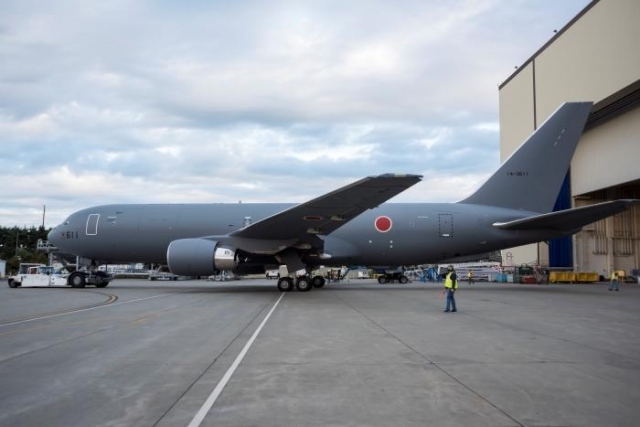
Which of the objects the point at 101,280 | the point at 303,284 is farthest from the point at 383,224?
the point at 101,280

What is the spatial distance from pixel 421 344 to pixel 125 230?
18266 mm

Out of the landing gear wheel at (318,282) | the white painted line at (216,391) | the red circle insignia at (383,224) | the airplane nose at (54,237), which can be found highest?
the red circle insignia at (383,224)

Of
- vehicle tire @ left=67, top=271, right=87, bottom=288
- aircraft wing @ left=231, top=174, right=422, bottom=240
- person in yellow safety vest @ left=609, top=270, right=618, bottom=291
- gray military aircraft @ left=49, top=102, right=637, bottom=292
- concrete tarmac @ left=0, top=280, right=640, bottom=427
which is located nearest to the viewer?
concrete tarmac @ left=0, top=280, right=640, bottom=427

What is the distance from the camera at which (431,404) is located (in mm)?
4367

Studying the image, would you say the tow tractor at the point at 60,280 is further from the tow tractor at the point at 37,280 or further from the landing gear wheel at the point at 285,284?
the landing gear wheel at the point at 285,284

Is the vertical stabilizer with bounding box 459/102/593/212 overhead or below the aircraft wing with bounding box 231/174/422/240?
overhead

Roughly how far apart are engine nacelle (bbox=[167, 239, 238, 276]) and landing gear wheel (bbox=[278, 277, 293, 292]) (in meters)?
2.49

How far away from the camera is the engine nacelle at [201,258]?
1808 centimetres

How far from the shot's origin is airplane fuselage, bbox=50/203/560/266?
69.2 feet

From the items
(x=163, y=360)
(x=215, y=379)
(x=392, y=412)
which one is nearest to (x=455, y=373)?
(x=392, y=412)

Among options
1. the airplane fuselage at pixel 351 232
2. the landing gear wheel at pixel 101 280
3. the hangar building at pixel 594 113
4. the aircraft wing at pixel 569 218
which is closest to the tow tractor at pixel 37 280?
the landing gear wheel at pixel 101 280

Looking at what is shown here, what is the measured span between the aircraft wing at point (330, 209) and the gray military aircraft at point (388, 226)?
85 cm

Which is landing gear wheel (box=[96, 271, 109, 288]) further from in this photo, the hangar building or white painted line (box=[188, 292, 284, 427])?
the hangar building

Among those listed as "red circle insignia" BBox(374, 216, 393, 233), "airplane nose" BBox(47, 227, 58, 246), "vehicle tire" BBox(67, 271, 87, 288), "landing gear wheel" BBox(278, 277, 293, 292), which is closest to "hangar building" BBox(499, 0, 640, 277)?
"red circle insignia" BBox(374, 216, 393, 233)
